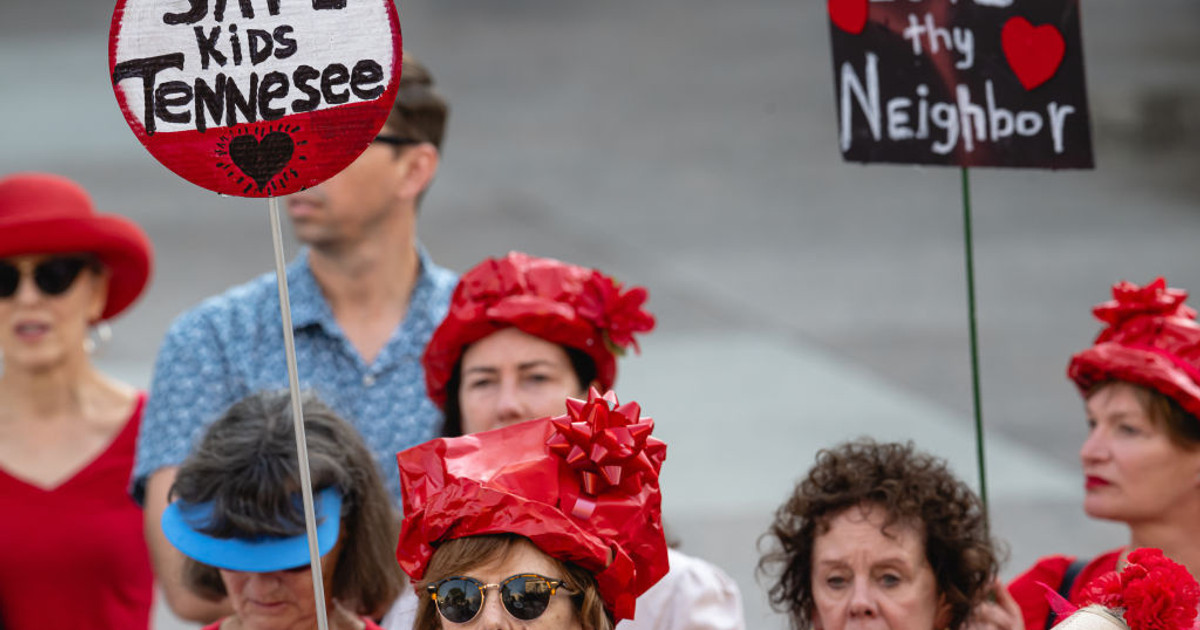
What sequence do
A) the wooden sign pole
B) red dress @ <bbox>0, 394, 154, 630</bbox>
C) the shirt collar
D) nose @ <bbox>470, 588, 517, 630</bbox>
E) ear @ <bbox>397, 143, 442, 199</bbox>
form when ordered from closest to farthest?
nose @ <bbox>470, 588, 517, 630</bbox> < the wooden sign pole < red dress @ <bbox>0, 394, 154, 630</bbox> < the shirt collar < ear @ <bbox>397, 143, 442, 199</bbox>

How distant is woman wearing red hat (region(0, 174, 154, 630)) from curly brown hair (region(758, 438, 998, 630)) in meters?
1.91

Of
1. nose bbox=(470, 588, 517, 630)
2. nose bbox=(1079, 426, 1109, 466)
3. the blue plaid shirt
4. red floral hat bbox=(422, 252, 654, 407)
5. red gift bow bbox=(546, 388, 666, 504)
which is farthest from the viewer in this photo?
the blue plaid shirt

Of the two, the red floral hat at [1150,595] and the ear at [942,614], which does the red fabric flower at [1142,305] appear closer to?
the ear at [942,614]

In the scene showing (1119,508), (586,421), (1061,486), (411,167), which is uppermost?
(411,167)

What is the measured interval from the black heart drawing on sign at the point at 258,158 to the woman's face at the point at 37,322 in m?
1.87

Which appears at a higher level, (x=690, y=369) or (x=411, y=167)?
(x=411, y=167)

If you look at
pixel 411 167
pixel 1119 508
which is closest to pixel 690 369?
pixel 411 167

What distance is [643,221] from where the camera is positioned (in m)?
13.4

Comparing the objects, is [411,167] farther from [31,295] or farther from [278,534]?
[278,534]

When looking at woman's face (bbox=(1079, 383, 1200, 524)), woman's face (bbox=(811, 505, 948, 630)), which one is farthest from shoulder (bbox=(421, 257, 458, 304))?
woman's face (bbox=(1079, 383, 1200, 524))

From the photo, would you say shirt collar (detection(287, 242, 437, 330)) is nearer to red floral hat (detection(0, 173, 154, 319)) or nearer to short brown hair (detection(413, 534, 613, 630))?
red floral hat (detection(0, 173, 154, 319))

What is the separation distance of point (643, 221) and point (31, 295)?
885 cm

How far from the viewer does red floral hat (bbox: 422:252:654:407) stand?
4.02 m

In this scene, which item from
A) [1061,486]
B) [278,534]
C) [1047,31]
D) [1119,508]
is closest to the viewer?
[278,534]
